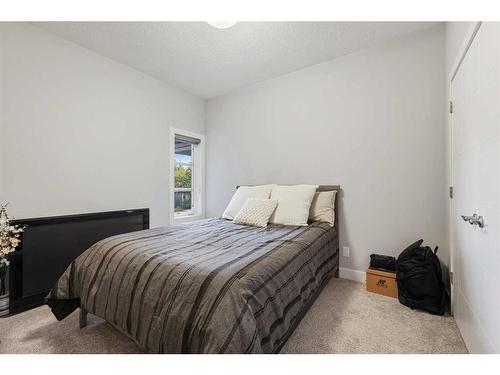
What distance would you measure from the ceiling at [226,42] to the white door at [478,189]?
1089 millimetres

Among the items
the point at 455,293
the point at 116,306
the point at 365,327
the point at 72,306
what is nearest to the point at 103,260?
the point at 116,306

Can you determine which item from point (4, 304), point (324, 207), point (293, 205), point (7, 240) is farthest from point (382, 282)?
point (4, 304)

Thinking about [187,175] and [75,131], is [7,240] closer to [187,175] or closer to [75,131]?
[75,131]

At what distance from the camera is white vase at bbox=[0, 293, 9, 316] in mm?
1812

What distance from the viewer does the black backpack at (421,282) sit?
71.0 inches

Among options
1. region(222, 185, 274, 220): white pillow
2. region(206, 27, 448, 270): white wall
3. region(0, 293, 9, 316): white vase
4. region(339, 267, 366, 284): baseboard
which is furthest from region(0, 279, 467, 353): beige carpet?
region(222, 185, 274, 220): white pillow

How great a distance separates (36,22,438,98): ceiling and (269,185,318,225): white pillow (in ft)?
4.92

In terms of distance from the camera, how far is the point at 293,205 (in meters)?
2.49

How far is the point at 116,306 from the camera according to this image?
1343mm

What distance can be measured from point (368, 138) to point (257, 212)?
144cm

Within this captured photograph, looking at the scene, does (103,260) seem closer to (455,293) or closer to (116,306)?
(116,306)

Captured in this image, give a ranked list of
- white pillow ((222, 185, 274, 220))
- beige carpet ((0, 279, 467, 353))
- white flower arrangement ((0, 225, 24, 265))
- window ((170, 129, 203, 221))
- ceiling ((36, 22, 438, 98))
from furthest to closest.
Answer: window ((170, 129, 203, 221)) < white pillow ((222, 185, 274, 220)) < ceiling ((36, 22, 438, 98)) < white flower arrangement ((0, 225, 24, 265)) < beige carpet ((0, 279, 467, 353))

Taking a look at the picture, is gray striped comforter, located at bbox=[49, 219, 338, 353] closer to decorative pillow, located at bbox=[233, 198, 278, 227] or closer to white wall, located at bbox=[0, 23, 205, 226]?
decorative pillow, located at bbox=[233, 198, 278, 227]
